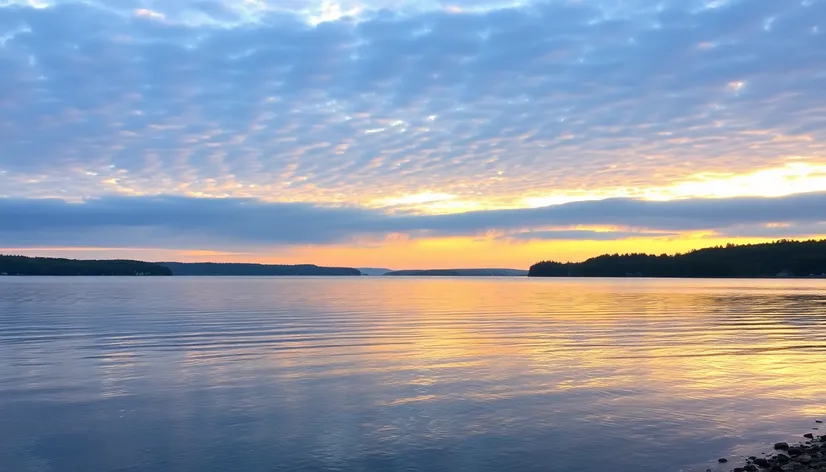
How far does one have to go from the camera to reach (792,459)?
43.2 feet

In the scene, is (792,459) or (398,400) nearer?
(792,459)

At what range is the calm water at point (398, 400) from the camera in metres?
13.6

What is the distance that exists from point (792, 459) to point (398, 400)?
9.89m

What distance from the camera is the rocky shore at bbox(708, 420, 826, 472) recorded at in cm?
1248

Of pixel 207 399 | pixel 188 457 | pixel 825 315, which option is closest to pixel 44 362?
pixel 207 399

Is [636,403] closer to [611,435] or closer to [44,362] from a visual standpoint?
[611,435]

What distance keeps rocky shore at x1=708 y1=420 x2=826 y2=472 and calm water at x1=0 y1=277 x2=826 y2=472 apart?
50 cm

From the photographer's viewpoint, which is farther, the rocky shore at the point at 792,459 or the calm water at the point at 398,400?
the calm water at the point at 398,400

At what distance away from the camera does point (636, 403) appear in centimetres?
1852

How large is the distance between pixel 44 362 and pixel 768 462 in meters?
25.0

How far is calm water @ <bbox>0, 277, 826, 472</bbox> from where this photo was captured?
1362 centimetres

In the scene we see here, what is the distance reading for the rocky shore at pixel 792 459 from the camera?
491 inches

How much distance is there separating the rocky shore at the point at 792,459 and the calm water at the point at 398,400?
1.64 feet

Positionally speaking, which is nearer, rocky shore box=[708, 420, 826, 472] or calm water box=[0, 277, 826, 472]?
rocky shore box=[708, 420, 826, 472]
